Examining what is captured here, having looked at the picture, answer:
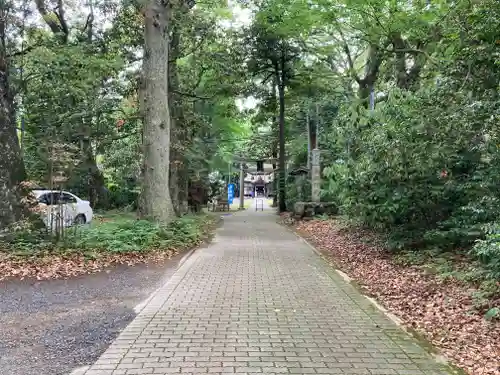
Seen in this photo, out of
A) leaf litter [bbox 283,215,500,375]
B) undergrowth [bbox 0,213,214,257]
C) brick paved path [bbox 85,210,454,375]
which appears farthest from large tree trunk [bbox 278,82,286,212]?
brick paved path [bbox 85,210,454,375]

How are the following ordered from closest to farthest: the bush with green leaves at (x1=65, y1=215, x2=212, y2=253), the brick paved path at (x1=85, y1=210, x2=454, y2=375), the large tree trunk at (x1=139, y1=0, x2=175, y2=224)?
the brick paved path at (x1=85, y1=210, x2=454, y2=375) → the bush with green leaves at (x1=65, y1=215, x2=212, y2=253) → the large tree trunk at (x1=139, y1=0, x2=175, y2=224)

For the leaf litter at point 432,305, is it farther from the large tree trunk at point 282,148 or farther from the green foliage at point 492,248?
the large tree trunk at point 282,148

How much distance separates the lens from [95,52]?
1580 centimetres

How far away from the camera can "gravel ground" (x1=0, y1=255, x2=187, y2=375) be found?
427cm

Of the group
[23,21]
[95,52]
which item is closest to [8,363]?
[23,21]

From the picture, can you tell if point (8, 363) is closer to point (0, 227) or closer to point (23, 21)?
point (0, 227)

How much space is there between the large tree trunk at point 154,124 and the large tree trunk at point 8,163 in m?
3.39

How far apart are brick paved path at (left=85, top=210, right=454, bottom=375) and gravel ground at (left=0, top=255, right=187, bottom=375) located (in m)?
0.27

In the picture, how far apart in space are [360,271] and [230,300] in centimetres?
367

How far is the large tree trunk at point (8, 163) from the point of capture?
31.9 feet

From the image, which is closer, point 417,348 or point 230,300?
point 417,348

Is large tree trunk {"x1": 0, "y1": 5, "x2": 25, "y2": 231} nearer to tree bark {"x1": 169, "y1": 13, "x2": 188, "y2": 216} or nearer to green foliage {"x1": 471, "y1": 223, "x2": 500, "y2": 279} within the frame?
tree bark {"x1": 169, "y1": 13, "x2": 188, "y2": 216}

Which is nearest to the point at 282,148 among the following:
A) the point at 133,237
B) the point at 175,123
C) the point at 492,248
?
the point at 175,123

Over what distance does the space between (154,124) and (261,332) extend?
8.73m
